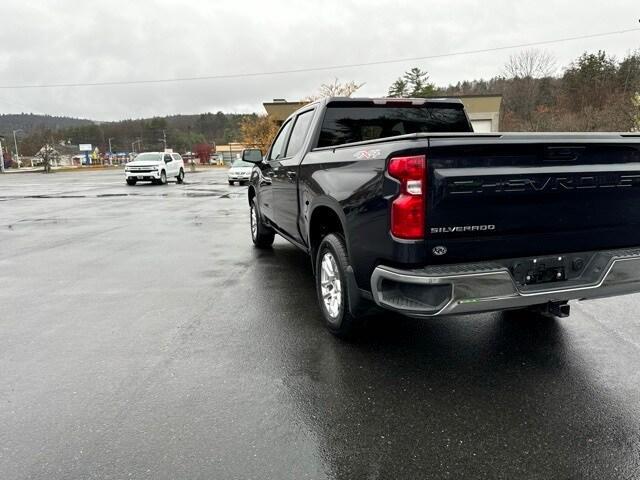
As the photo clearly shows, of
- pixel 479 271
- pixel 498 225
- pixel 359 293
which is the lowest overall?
pixel 359 293

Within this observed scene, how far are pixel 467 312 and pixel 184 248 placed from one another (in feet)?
20.7

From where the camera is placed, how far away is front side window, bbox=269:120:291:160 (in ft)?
20.3

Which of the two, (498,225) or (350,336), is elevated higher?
(498,225)

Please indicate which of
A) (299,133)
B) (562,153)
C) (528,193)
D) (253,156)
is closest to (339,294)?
(528,193)

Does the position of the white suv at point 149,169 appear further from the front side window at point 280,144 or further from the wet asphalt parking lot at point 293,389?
the wet asphalt parking lot at point 293,389

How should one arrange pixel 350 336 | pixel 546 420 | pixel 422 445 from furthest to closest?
pixel 350 336 → pixel 546 420 → pixel 422 445

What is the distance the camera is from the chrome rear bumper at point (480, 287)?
2904 mm

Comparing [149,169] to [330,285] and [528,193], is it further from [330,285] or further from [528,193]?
[528,193]

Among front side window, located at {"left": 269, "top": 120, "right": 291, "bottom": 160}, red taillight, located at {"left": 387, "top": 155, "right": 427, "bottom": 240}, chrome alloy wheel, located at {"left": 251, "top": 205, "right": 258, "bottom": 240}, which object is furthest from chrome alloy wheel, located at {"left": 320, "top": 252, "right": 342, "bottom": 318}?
chrome alloy wheel, located at {"left": 251, "top": 205, "right": 258, "bottom": 240}

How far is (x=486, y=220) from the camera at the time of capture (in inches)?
117

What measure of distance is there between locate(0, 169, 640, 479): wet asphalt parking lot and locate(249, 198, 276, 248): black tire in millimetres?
2119

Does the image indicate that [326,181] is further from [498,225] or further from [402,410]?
[402,410]

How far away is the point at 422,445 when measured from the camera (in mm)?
2633

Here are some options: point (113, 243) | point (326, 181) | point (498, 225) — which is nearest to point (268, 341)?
point (326, 181)
